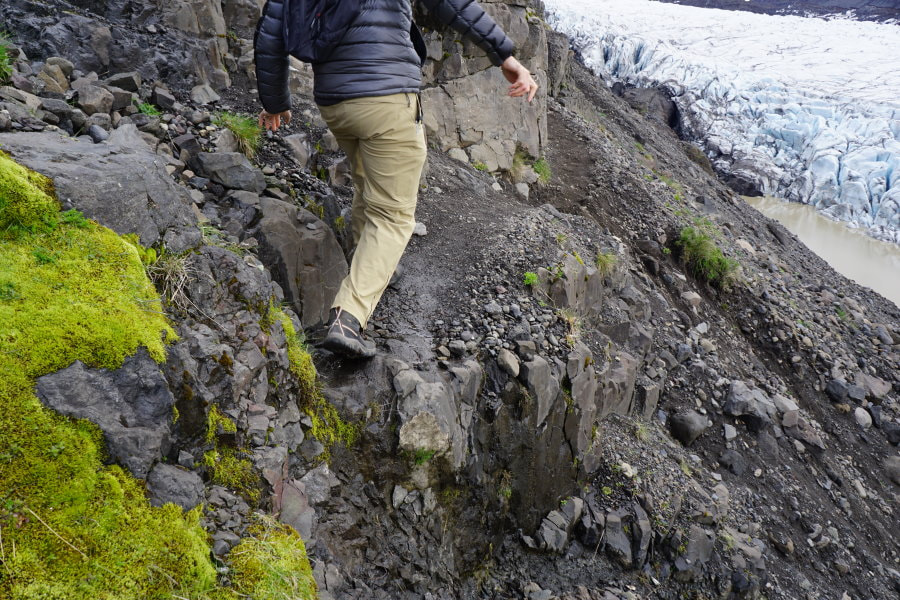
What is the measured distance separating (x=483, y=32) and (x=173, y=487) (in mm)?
3250

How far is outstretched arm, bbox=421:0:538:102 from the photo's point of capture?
136 inches

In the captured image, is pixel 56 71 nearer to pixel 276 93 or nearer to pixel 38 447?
pixel 276 93

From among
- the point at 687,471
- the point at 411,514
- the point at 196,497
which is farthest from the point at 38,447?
the point at 687,471

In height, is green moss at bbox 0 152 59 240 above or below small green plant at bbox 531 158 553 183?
above

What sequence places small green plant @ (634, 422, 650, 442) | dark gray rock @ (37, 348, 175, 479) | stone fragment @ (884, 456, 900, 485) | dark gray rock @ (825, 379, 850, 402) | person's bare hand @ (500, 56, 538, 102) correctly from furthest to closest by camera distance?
1. dark gray rock @ (825, 379, 850, 402)
2. stone fragment @ (884, 456, 900, 485)
3. small green plant @ (634, 422, 650, 442)
4. person's bare hand @ (500, 56, 538, 102)
5. dark gray rock @ (37, 348, 175, 479)

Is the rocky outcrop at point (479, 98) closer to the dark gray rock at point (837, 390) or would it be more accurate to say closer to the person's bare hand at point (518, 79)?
the person's bare hand at point (518, 79)

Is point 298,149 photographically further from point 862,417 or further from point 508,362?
point 862,417

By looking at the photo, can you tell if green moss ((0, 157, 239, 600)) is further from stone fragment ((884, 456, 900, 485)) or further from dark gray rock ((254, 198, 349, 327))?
stone fragment ((884, 456, 900, 485))

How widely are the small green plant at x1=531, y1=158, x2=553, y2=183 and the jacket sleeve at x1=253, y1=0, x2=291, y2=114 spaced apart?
22.4ft

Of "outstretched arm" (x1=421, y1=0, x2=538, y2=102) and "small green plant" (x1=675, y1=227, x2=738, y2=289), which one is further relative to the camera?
"small green plant" (x1=675, y1=227, x2=738, y2=289)

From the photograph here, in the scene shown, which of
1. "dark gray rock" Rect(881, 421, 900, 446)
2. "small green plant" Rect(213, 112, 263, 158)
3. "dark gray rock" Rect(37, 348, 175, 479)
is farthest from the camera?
"dark gray rock" Rect(881, 421, 900, 446)

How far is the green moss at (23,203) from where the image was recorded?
215 cm

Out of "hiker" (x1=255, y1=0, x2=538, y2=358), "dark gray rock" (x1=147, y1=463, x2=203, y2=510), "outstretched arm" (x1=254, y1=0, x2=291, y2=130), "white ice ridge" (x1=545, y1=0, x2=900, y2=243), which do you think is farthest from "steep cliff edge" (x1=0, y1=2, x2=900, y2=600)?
"white ice ridge" (x1=545, y1=0, x2=900, y2=243)

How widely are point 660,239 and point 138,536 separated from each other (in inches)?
381
